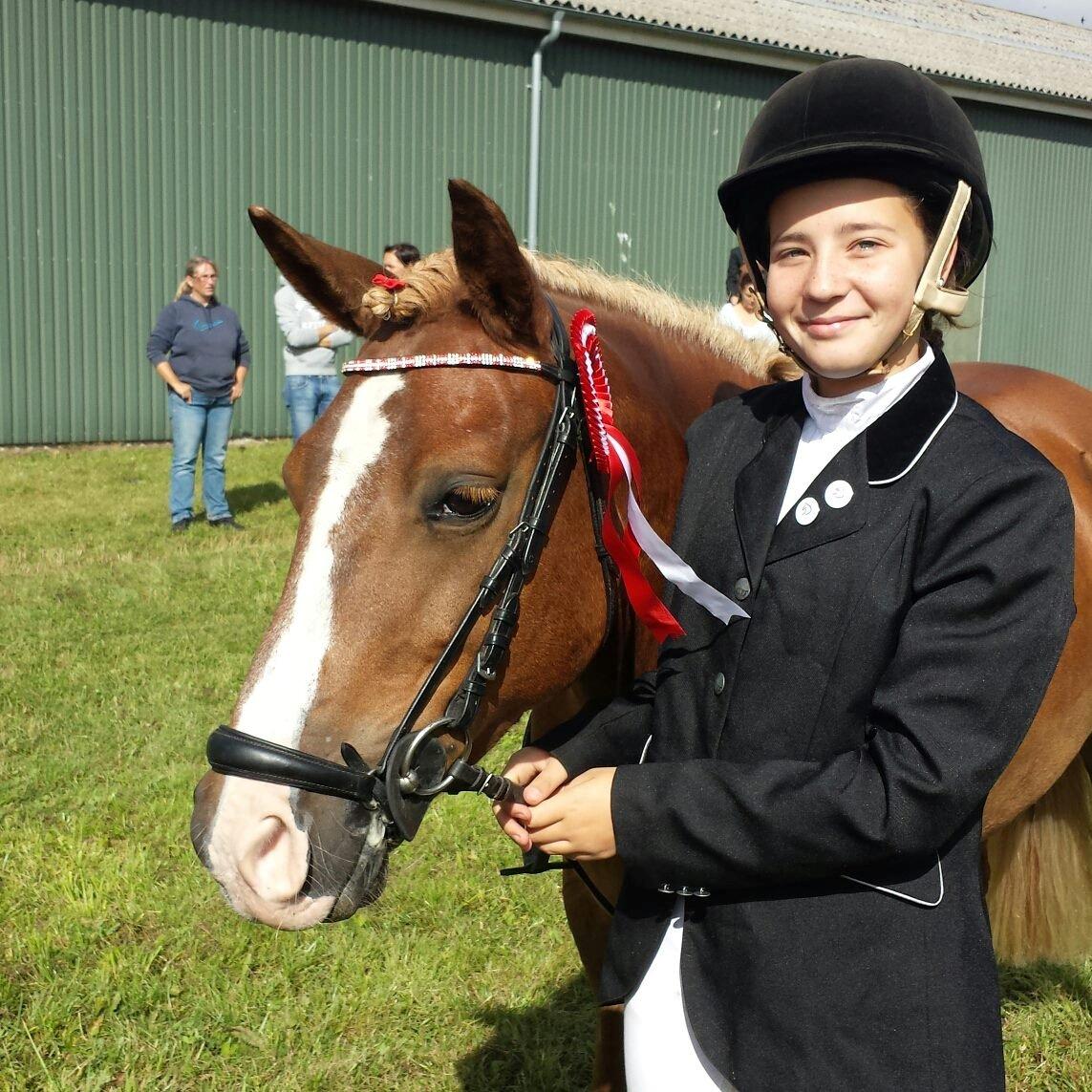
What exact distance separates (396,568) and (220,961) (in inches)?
93.6

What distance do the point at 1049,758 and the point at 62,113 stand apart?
43.4 feet

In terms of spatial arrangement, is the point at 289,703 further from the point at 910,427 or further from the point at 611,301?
the point at 611,301

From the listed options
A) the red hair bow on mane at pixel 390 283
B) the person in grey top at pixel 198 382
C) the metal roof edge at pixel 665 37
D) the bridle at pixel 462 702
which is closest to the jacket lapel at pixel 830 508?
the bridle at pixel 462 702

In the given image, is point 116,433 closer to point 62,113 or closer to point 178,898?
point 62,113

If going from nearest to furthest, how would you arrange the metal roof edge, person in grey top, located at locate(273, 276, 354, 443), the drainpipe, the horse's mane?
the horse's mane, person in grey top, located at locate(273, 276, 354, 443), the metal roof edge, the drainpipe

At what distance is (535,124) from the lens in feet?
48.3

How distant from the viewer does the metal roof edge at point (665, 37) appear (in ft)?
46.1

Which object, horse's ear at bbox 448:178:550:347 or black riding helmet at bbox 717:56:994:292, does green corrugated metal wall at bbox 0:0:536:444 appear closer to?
horse's ear at bbox 448:178:550:347

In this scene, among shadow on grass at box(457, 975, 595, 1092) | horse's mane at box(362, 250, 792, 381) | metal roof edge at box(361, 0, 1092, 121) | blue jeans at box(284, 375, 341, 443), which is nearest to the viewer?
horse's mane at box(362, 250, 792, 381)

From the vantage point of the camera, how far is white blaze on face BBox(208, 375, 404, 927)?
1.62m

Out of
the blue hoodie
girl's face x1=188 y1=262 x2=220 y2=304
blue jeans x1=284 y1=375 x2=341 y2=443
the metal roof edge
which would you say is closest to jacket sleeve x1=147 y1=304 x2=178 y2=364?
the blue hoodie

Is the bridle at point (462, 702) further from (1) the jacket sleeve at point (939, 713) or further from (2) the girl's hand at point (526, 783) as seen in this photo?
(1) the jacket sleeve at point (939, 713)

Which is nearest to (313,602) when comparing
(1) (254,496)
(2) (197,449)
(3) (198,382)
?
(2) (197,449)

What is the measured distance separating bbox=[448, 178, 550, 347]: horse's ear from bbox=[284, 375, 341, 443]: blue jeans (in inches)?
339
